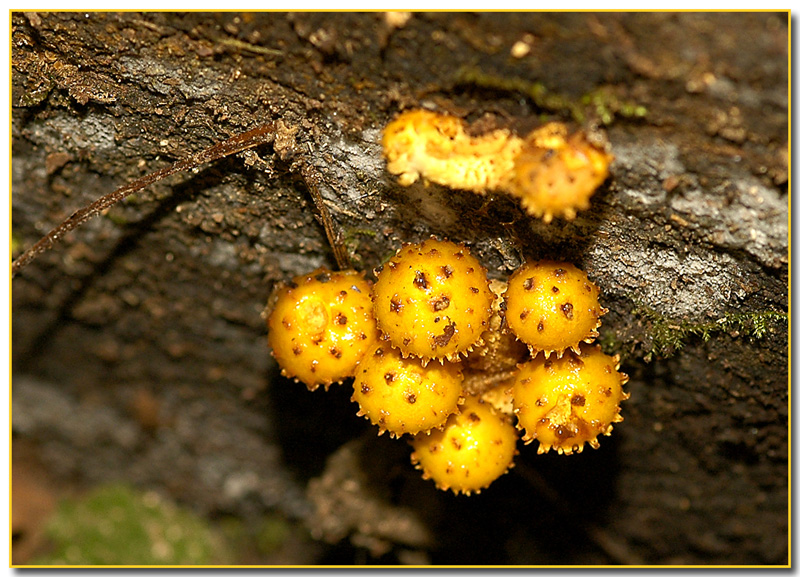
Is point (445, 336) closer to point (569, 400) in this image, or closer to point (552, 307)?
point (552, 307)

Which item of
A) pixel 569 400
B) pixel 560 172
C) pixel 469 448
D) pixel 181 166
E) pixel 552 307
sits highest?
pixel 560 172

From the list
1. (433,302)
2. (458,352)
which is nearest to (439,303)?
(433,302)

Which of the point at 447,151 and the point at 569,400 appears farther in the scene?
the point at 569,400

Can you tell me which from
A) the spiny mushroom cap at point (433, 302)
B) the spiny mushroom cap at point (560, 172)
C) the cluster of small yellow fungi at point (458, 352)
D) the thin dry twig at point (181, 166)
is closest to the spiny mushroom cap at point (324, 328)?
the cluster of small yellow fungi at point (458, 352)

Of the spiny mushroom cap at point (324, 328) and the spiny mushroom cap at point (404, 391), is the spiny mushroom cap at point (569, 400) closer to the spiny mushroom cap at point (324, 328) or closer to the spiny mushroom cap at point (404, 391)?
the spiny mushroom cap at point (404, 391)

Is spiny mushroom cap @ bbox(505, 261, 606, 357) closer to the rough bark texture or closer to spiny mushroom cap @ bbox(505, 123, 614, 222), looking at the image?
the rough bark texture

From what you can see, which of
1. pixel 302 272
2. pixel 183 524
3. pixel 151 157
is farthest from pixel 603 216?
pixel 183 524

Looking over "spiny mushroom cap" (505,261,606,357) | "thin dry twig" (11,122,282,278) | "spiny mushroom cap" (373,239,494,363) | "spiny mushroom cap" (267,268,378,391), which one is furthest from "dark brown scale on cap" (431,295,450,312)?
"thin dry twig" (11,122,282,278)
